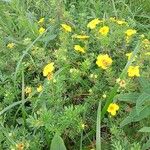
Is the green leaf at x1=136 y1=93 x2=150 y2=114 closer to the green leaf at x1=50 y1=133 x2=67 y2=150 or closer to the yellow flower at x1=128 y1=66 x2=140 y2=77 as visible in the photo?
the yellow flower at x1=128 y1=66 x2=140 y2=77

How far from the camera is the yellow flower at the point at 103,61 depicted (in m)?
2.03

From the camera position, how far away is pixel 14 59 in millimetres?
2217

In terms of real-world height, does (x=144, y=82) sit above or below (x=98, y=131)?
above

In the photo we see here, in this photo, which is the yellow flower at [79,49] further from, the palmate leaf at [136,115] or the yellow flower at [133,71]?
the palmate leaf at [136,115]

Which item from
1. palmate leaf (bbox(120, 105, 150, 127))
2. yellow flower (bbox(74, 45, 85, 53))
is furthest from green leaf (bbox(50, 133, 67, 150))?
yellow flower (bbox(74, 45, 85, 53))

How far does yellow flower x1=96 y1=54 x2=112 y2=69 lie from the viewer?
2.03 m

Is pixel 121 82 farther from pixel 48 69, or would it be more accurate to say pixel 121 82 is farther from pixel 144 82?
pixel 48 69

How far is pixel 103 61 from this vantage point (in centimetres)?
205

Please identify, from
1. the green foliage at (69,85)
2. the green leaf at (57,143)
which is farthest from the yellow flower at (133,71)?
the green leaf at (57,143)

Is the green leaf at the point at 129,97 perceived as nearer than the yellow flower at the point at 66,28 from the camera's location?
Yes

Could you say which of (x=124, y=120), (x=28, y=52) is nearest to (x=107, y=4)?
(x=28, y=52)

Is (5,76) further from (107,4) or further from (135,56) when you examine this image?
(107,4)

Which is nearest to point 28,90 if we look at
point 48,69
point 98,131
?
point 48,69

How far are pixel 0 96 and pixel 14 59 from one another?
21 centimetres
